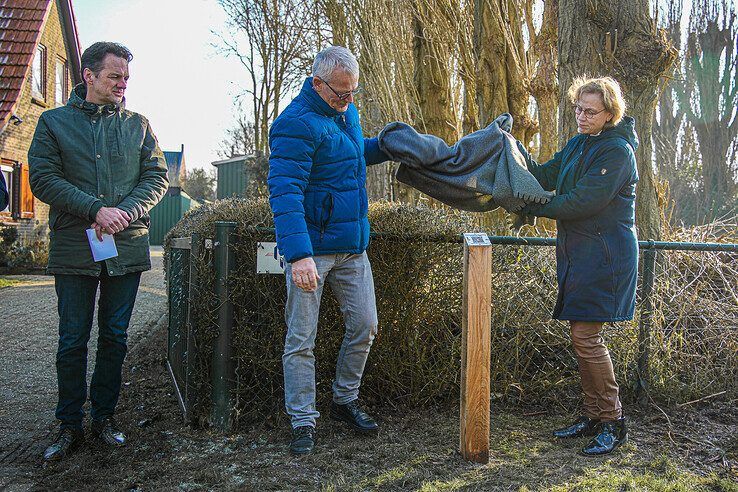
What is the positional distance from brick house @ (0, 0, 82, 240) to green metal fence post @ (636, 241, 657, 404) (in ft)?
46.5

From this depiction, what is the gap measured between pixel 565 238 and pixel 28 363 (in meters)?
5.09

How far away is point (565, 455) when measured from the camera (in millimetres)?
3578

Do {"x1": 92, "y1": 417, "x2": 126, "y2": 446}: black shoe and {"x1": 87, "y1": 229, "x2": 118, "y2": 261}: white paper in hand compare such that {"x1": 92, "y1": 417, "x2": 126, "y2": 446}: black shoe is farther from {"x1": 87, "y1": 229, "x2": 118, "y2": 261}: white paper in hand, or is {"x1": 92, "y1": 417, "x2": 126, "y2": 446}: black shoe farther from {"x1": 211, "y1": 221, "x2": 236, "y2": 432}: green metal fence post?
{"x1": 87, "y1": 229, "x2": 118, "y2": 261}: white paper in hand

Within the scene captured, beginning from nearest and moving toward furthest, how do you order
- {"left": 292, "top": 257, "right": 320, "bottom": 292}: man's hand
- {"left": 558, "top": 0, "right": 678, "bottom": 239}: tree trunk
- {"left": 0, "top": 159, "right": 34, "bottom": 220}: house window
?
{"left": 292, "top": 257, "right": 320, "bottom": 292}: man's hand
{"left": 558, "top": 0, "right": 678, "bottom": 239}: tree trunk
{"left": 0, "top": 159, "right": 34, "bottom": 220}: house window

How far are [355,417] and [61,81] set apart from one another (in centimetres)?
2066

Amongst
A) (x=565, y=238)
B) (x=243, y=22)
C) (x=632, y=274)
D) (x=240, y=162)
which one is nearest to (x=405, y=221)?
(x=565, y=238)

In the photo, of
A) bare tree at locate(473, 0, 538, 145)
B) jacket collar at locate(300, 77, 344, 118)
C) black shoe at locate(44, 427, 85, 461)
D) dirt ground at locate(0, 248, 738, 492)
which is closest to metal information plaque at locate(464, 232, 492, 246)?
jacket collar at locate(300, 77, 344, 118)

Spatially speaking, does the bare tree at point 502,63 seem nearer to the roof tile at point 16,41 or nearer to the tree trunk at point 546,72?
the tree trunk at point 546,72

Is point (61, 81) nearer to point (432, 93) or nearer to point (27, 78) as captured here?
point (27, 78)

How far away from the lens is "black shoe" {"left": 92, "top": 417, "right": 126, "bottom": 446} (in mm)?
3801

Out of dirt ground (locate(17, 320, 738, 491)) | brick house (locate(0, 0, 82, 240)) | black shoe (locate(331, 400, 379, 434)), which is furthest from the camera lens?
brick house (locate(0, 0, 82, 240))

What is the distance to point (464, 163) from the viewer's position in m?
3.95

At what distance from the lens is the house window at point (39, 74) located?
18259 millimetres

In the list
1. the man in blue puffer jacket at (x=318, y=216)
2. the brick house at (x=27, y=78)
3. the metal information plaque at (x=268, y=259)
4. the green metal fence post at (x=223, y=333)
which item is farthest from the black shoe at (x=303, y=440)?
the brick house at (x=27, y=78)
